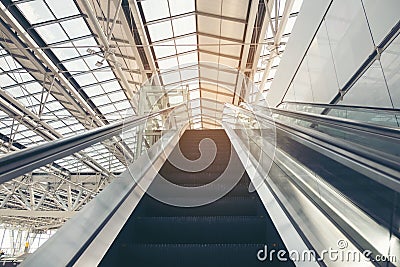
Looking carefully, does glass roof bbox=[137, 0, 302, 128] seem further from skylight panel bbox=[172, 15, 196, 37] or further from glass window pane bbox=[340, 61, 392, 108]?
glass window pane bbox=[340, 61, 392, 108]

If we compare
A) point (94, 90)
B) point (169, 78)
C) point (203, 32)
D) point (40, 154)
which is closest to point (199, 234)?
point (40, 154)

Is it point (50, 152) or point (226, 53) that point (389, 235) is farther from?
point (226, 53)

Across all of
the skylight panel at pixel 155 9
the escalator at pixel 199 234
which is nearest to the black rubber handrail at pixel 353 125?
the escalator at pixel 199 234

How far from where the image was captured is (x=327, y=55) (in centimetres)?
592

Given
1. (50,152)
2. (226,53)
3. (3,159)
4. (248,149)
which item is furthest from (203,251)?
(226,53)

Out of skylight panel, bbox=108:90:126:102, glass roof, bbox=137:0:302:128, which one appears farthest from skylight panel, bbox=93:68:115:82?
glass roof, bbox=137:0:302:128

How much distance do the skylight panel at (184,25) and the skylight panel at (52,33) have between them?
137 inches

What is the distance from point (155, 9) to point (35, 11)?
10.7 ft

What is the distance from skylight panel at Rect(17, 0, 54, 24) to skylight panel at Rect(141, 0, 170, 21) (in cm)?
254

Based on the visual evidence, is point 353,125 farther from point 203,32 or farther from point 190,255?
point 203,32

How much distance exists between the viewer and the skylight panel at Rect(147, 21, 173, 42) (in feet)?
34.7

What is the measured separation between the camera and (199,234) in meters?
2.61

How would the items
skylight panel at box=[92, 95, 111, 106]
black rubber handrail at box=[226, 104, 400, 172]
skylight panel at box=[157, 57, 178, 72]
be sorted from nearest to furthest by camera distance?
black rubber handrail at box=[226, 104, 400, 172] < skylight panel at box=[157, 57, 178, 72] < skylight panel at box=[92, 95, 111, 106]

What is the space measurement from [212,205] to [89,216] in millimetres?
1548
